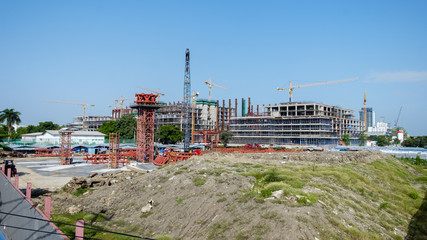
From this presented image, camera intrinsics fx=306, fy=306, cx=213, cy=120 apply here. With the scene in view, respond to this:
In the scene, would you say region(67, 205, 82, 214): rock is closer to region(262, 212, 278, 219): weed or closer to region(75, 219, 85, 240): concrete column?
region(75, 219, 85, 240): concrete column

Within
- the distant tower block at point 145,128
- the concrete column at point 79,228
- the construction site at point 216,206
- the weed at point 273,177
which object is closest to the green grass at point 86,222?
the construction site at point 216,206

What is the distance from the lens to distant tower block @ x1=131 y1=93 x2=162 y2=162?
67.4 metres

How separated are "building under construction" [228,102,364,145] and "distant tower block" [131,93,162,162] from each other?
300ft

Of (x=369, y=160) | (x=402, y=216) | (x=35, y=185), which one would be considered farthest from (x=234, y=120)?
(x=402, y=216)

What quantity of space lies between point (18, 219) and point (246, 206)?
1353cm

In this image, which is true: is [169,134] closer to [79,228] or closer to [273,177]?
[273,177]

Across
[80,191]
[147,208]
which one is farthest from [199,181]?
[80,191]

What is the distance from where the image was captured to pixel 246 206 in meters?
18.6

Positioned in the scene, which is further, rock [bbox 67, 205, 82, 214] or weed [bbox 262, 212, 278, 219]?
rock [bbox 67, 205, 82, 214]

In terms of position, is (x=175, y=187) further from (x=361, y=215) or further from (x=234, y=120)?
(x=234, y=120)

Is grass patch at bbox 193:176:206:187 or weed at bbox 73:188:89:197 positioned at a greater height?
grass patch at bbox 193:176:206:187

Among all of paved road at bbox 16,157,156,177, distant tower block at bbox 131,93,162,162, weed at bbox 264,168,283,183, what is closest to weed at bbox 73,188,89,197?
paved road at bbox 16,157,156,177

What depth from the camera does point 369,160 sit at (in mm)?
48594

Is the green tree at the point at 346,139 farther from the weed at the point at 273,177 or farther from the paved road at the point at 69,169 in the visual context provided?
the weed at the point at 273,177
